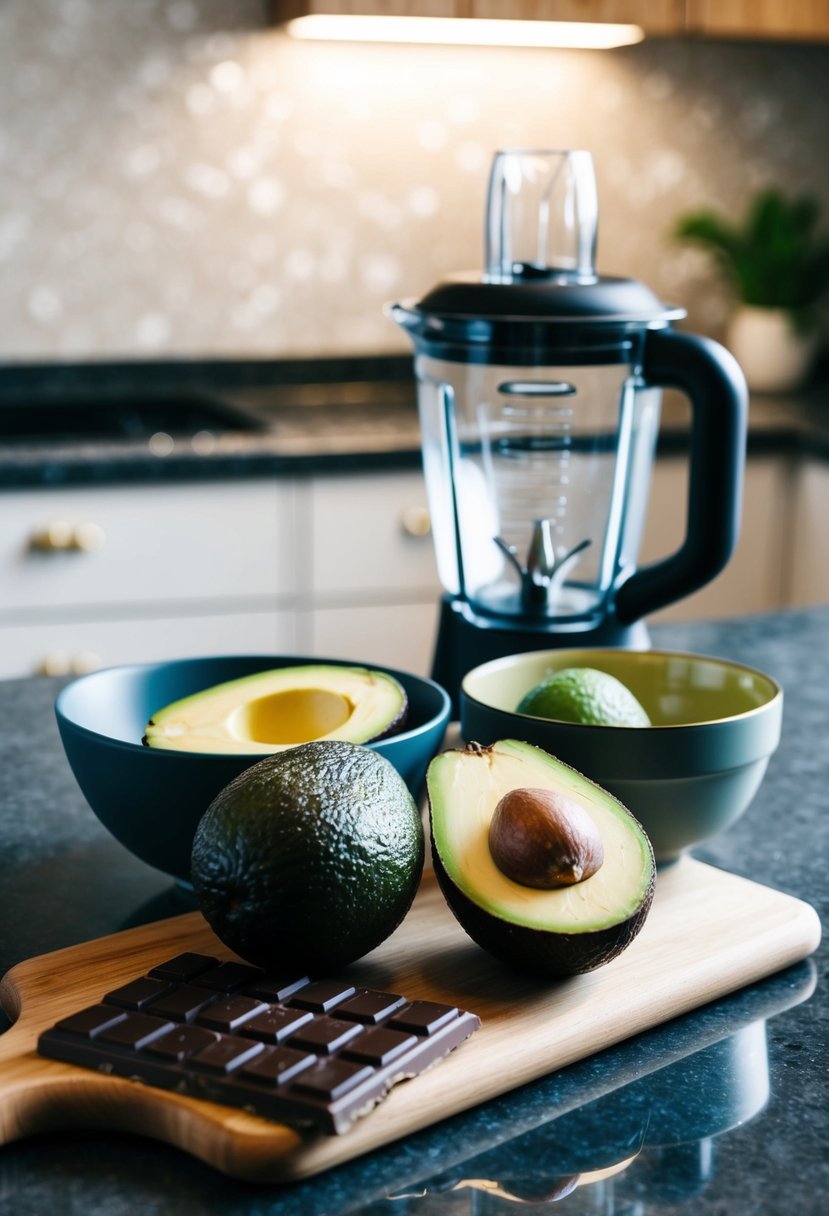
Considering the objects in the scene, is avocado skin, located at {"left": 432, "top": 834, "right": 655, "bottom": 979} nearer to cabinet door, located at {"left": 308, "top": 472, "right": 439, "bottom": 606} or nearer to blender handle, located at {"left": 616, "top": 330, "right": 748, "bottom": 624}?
blender handle, located at {"left": 616, "top": 330, "right": 748, "bottom": 624}

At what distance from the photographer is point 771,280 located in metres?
2.82

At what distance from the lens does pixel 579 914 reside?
630 mm

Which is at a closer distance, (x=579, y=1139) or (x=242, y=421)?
(x=579, y=1139)

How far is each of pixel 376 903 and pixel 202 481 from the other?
5.05ft

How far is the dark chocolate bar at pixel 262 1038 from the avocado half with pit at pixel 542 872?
47 mm

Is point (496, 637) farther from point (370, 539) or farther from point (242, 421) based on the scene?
point (242, 421)

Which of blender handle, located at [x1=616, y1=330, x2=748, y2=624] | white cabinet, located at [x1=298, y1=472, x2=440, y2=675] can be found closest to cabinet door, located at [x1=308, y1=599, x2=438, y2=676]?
white cabinet, located at [x1=298, y1=472, x2=440, y2=675]

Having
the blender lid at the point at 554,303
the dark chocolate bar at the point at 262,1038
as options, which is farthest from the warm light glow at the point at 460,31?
the dark chocolate bar at the point at 262,1038

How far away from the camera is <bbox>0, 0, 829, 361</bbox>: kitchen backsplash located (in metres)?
2.48

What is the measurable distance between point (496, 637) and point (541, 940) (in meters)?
0.39

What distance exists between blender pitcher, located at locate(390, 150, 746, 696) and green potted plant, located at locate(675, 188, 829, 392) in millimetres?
1813

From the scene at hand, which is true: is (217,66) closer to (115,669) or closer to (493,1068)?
(115,669)

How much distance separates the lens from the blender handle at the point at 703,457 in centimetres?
96

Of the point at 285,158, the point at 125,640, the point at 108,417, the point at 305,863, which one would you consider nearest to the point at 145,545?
the point at 125,640
